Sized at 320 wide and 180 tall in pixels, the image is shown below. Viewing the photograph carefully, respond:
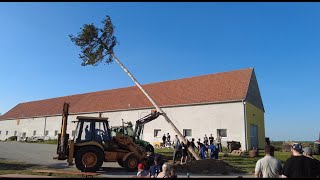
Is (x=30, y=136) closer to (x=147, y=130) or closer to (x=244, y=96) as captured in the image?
(x=147, y=130)

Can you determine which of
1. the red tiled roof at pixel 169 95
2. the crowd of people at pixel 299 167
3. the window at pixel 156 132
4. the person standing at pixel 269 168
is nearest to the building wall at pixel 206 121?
the window at pixel 156 132

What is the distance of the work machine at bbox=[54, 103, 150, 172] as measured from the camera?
44.2ft

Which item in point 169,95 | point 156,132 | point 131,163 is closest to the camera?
point 131,163

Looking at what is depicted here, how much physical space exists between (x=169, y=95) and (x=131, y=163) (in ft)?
64.6

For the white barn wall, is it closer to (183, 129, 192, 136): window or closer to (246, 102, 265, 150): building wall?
(183, 129, 192, 136): window

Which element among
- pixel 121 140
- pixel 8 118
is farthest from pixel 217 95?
pixel 8 118

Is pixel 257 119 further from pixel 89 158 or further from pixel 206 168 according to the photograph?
pixel 89 158

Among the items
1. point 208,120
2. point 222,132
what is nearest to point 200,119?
point 208,120

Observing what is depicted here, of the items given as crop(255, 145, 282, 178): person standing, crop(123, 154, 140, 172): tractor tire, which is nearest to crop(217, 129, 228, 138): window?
crop(123, 154, 140, 172): tractor tire

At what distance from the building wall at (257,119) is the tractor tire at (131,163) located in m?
14.8

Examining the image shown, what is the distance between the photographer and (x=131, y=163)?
1427 cm

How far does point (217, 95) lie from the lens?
29.0 m

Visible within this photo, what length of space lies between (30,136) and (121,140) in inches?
1410

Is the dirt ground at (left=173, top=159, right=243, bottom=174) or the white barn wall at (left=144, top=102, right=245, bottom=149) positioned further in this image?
the white barn wall at (left=144, top=102, right=245, bottom=149)
